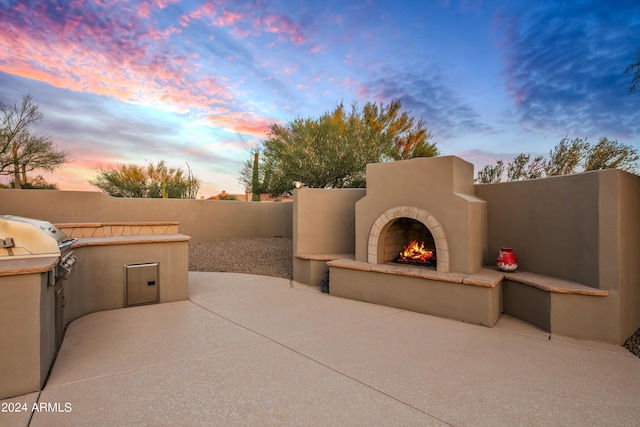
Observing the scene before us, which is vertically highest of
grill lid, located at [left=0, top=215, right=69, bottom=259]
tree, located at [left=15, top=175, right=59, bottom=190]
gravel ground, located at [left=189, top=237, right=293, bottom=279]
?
tree, located at [left=15, top=175, right=59, bottom=190]

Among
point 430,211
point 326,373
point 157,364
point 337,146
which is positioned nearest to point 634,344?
point 430,211

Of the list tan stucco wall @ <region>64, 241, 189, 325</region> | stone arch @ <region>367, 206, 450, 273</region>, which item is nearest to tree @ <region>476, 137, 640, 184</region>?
stone arch @ <region>367, 206, 450, 273</region>

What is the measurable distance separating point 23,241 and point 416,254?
596 centimetres

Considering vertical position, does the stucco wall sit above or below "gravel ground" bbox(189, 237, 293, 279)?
above

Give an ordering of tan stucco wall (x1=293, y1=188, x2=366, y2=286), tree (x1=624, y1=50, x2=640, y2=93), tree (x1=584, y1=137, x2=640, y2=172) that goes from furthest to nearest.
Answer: tree (x1=584, y1=137, x2=640, y2=172) < tan stucco wall (x1=293, y1=188, x2=366, y2=286) < tree (x1=624, y1=50, x2=640, y2=93)

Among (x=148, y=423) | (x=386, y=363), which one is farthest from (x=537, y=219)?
(x=148, y=423)

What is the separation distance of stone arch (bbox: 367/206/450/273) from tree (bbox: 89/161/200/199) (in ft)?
42.2

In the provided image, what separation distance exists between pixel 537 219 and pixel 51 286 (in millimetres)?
6770

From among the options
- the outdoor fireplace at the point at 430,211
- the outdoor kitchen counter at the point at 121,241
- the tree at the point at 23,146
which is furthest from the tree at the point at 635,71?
the tree at the point at 23,146

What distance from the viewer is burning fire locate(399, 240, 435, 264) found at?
613cm

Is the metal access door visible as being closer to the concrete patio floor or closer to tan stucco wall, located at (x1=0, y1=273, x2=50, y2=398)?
the concrete patio floor

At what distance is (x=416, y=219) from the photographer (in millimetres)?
5496

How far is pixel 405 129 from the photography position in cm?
1489

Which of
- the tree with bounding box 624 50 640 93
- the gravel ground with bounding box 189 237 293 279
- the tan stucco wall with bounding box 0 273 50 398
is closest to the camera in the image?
the tan stucco wall with bounding box 0 273 50 398
